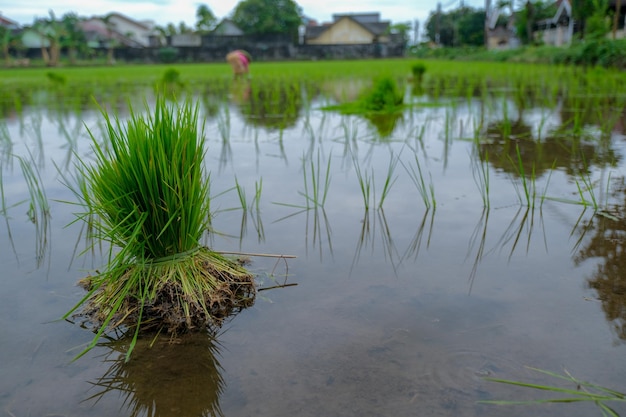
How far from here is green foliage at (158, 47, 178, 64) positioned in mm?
30578

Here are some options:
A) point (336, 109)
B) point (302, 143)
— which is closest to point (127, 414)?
point (302, 143)

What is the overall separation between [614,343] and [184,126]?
1.14 m

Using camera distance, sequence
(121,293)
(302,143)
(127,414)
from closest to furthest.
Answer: (127,414), (121,293), (302,143)

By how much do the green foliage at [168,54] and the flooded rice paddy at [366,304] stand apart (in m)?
29.6

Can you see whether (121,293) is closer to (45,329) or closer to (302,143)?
(45,329)

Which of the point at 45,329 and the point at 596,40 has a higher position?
the point at 596,40

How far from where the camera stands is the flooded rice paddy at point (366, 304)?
1.08 meters

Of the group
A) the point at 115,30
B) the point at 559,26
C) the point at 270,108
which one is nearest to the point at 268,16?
the point at 115,30

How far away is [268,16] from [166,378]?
41.7 meters

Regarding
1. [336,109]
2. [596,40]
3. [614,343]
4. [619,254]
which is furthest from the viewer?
[596,40]

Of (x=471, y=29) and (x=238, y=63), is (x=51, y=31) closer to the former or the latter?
(x=238, y=63)

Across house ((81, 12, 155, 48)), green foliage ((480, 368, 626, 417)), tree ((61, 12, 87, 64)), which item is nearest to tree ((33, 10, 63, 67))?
tree ((61, 12, 87, 64))

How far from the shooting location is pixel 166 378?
1136 mm

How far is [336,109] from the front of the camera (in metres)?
5.20
